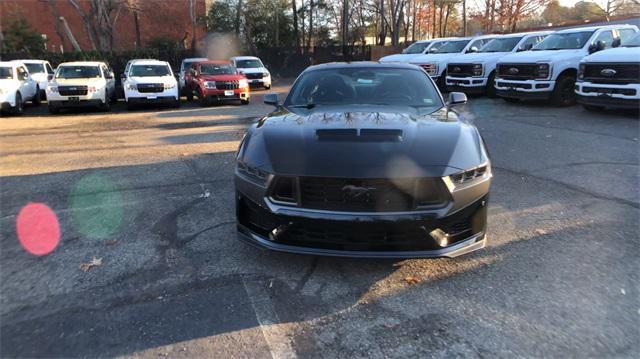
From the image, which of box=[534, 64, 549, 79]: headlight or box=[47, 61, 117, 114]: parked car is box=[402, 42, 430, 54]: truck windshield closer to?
box=[534, 64, 549, 79]: headlight

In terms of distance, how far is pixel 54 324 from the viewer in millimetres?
3160

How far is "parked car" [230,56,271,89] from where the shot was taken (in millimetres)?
24008

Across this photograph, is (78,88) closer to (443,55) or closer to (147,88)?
(147,88)

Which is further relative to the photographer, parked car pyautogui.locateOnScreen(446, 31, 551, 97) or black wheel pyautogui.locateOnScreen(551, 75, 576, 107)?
parked car pyautogui.locateOnScreen(446, 31, 551, 97)

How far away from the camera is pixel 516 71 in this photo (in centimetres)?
1420

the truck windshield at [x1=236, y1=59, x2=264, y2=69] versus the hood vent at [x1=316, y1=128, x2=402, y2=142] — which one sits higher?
the truck windshield at [x1=236, y1=59, x2=264, y2=69]

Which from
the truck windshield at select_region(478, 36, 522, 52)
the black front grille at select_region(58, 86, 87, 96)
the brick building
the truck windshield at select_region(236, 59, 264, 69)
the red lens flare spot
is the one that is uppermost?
the brick building

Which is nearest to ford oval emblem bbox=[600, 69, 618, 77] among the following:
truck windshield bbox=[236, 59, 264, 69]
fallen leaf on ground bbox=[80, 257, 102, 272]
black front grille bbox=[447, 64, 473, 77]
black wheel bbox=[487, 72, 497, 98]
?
black wheel bbox=[487, 72, 497, 98]

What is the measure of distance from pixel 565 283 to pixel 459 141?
131 centimetres

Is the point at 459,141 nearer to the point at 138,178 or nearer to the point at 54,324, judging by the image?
the point at 54,324

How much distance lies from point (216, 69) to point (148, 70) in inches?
99.0

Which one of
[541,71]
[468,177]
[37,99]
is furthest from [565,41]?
[37,99]

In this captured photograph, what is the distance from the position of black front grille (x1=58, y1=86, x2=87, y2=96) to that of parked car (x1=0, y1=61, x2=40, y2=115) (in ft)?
4.50

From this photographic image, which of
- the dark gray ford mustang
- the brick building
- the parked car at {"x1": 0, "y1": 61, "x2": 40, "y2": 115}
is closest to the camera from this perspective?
the dark gray ford mustang
